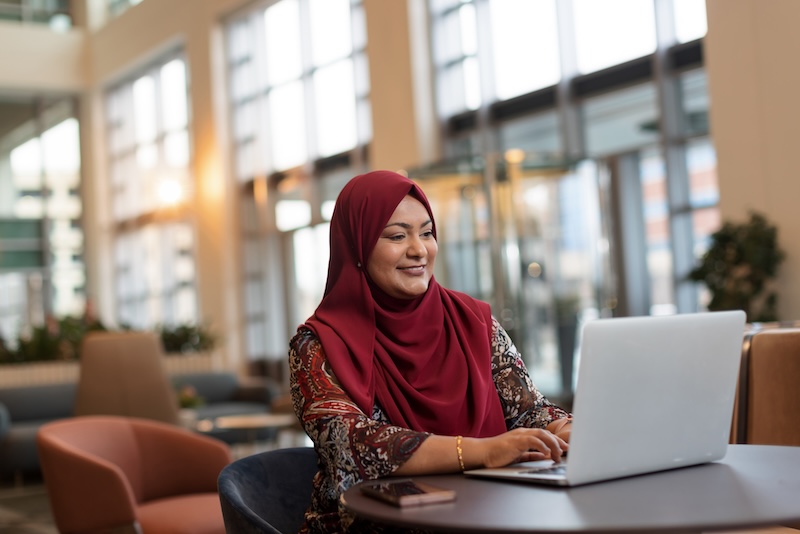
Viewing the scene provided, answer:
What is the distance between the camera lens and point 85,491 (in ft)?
10.6

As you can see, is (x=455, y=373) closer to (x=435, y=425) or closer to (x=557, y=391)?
(x=435, y=425)

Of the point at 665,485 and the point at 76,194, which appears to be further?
the point at 76,194

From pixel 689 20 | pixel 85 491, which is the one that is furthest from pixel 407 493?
pixel 689 20

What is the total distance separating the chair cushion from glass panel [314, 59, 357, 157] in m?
9.05

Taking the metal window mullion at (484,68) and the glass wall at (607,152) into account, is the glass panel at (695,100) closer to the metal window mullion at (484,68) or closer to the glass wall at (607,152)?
the glass wall at (607,152)

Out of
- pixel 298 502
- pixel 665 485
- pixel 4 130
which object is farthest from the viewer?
pixel 4 130

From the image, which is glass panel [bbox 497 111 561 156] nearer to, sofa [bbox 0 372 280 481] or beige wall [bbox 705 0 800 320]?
beige wall [bbox 705 0 800 320]

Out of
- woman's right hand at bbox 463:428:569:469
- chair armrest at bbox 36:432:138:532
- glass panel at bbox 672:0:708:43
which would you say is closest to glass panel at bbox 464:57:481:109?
glass panel at bbox 672:0:708:43

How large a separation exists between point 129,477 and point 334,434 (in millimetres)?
2041

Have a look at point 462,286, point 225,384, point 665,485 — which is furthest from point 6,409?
point 665,485

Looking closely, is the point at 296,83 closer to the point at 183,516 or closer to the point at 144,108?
the point at 144,108

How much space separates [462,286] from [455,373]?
6.69 meters

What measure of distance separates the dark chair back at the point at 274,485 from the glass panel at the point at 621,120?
22.9 ft

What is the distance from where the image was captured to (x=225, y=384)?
1028 centimetres
